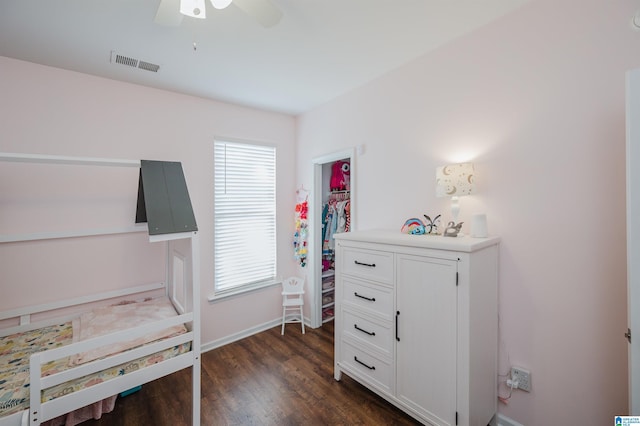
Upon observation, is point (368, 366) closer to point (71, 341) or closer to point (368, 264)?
point (368, 264)

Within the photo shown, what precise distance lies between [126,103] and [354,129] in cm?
224

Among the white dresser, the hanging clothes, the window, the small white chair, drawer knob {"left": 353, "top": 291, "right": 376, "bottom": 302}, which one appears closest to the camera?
the white dresser

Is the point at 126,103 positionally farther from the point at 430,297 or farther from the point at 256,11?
the point at 430,297

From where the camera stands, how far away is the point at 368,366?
207cm

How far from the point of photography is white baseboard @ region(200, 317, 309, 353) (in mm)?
2922

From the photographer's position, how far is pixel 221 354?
111 inches

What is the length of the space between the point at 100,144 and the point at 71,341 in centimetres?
164

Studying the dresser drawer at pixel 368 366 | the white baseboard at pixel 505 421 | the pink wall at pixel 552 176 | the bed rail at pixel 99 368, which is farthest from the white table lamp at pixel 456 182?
the bed rail at pixel 99 368

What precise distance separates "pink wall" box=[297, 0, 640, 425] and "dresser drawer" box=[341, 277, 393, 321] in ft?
2.51

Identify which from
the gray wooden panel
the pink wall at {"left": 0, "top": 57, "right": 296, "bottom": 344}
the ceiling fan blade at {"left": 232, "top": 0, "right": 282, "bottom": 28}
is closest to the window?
the pink wall at {"left": 0, "top": 57, "right": 296, "bottom": 344}

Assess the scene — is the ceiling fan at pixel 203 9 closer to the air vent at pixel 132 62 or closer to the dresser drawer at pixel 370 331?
the air vent at pixel 132 62

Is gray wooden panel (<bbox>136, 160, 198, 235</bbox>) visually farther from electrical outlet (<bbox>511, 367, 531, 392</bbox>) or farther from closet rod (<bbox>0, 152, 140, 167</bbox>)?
electrical outlet (<bbox>511, 367, 531, 392</bbox>)

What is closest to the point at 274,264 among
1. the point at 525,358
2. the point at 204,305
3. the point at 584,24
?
the point at 204,305

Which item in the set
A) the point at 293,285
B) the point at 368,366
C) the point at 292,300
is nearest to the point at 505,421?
the point at 368,366
